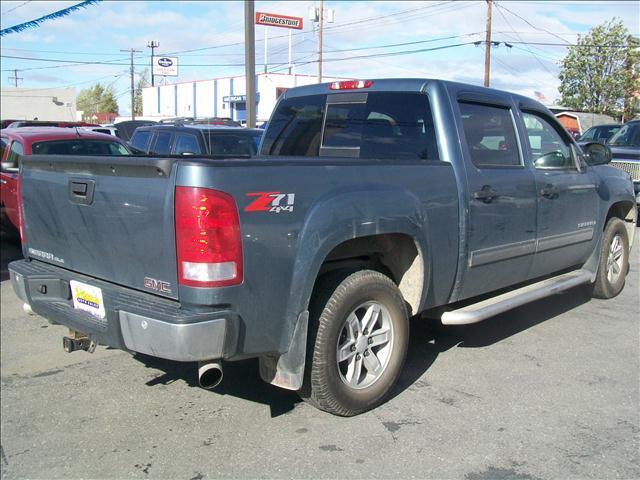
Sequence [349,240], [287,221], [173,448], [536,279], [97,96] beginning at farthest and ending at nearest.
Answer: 1. [97,96]
2. [536,279]
3. [349,240]
4. [173,448]
5. [287,221]

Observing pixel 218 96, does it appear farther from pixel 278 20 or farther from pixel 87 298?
pixel 87 298

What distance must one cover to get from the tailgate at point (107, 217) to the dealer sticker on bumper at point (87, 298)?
10cm

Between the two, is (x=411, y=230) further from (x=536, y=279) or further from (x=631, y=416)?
(x=536, y=279)

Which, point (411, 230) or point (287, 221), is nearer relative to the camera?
point (287, 221)

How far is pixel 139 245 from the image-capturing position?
3.13m

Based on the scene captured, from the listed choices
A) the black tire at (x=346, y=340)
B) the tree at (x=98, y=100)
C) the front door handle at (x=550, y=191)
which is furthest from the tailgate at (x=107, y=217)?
Result: the tree at (x=98, y=100)

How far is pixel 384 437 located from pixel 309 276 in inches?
41.7

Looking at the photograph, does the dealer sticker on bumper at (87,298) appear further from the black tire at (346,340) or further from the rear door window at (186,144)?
the rear door window at (186,144)

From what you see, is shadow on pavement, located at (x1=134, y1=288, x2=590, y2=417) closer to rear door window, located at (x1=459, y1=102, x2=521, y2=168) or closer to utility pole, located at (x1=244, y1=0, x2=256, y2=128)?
rear door window, located at (x1=459, y1=102, x2=521, y2=168)

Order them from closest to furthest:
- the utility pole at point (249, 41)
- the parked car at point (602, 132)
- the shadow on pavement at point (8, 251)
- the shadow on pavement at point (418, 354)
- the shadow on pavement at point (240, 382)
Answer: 1. the shadow on pavement at point (240, 382)
2. the shadow on pavement at point (418, 354)
3. the shadow on pavement at point (8, 251)
4. the utility pole at point (249, 41)
5. the parked car at point (602, 132)

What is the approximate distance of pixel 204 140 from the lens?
9.64 m

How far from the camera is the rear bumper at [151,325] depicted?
288 centimetres

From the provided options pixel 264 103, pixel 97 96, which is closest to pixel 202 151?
pixel 264 103

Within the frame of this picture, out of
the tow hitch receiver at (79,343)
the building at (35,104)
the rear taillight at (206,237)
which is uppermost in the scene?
the building at (35,104)
